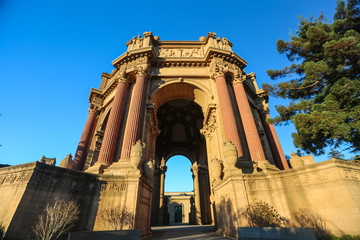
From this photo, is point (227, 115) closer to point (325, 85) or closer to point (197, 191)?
point (325, 85)

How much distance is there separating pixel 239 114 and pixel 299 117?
6045 mm

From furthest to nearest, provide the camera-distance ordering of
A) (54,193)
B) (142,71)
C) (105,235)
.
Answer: (142,71) → (54,193) → (105,235)

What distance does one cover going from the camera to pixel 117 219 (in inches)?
286

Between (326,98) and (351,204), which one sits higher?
(326,98)

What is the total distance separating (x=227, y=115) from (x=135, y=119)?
768cm

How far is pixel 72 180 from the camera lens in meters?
7.89

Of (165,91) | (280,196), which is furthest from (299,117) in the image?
(165,91)

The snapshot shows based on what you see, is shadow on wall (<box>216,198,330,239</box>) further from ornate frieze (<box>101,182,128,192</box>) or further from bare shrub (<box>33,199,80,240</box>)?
bare shrub (<box>33,199,80,240</box>)

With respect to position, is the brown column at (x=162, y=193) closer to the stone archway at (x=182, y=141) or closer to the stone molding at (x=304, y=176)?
the stone archway at (x=182, y=141)

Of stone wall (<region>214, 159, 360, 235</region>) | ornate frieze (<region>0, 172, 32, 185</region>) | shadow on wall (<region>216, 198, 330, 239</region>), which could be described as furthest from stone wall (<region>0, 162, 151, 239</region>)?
stone wall (<region>214, 159, 360, 235</region>)

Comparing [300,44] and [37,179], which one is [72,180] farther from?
[300,44]

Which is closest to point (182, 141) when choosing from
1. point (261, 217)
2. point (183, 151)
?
point (183, 151)

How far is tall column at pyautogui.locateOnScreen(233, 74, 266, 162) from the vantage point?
12.2 metres

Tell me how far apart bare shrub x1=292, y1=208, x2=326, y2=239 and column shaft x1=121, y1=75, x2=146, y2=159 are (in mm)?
9991
